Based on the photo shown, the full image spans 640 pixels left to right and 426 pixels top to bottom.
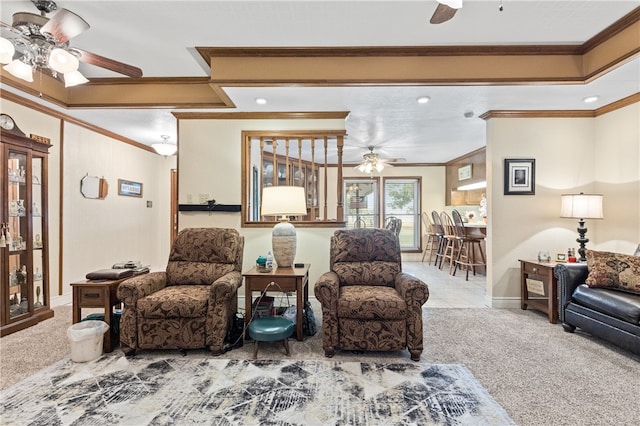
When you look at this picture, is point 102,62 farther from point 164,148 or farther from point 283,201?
point 164,148

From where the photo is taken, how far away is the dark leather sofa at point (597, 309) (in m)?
2.42

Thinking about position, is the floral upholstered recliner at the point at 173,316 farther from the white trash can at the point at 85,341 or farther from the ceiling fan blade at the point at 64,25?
the ceiling fan blade at the point at 64,25

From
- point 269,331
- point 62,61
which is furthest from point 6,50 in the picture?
point 269,331

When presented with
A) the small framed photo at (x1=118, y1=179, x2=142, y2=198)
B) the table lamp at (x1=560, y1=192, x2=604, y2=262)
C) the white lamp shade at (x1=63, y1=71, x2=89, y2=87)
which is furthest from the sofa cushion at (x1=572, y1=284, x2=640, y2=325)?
the small framed photo at (x1=118, y1=179, x2=142, y2=198)

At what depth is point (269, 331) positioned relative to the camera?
8.10ft

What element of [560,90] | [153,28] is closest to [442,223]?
[560,90]

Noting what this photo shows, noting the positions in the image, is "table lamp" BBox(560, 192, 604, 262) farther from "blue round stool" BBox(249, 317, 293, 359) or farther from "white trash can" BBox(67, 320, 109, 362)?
"white trash can" BBox(67, 320, 109, 362)

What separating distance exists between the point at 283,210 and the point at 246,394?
1.51 m

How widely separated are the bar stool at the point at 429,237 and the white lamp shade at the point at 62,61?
684 centimetres

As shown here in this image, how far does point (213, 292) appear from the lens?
2.50 m

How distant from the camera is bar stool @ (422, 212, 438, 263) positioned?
7430 mm

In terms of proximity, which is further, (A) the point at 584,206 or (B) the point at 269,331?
(A) the point at 584,206

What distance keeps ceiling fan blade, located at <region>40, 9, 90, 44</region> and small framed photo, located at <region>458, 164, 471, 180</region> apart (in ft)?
21.1

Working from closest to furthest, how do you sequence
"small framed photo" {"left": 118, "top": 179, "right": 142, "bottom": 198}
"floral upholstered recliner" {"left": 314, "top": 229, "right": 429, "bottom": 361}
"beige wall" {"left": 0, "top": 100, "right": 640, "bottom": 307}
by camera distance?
"floral upholstered recliner" {"left": 314, "top": 229, "right": 429, "bottom": 361} < "beige wall" {"left": 0, "top": 100, "right": 640, "bottom": 307} < "small framed photo" {"left": 118, "top": 179, "right": 142, "bottom": 198}
